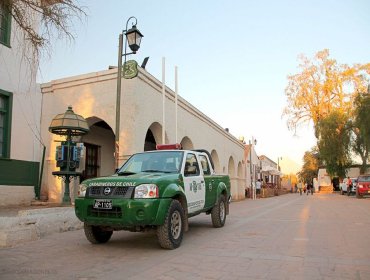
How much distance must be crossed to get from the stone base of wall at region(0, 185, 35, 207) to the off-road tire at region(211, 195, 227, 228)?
7752 millimetres

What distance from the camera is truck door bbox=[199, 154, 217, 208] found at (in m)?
9.04

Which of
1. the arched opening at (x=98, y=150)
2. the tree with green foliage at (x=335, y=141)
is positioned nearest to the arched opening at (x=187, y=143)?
the arched opening at (x=98, y=150)

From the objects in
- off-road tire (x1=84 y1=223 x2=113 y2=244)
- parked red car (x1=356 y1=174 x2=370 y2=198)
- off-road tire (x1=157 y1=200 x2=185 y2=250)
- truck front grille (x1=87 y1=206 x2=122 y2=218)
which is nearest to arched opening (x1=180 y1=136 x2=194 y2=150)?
off-road tire (x1=84 y1=223 x2=113 y2=244)

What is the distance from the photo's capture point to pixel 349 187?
3628 cm

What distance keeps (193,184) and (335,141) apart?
1549 inches

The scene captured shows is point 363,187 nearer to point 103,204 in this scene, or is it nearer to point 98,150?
point 98,150

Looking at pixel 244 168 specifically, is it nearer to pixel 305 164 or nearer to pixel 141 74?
pixel 141 74

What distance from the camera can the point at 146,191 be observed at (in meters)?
6.43

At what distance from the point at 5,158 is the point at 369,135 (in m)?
28.1

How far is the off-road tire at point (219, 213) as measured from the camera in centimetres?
966

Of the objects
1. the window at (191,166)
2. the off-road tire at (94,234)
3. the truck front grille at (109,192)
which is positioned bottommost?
the off-road tire at (94,234)

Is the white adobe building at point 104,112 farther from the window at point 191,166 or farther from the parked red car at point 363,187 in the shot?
the parked red car at point 363,187

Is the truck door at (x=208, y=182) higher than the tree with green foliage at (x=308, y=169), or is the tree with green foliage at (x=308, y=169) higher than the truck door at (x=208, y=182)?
the tree with green foliage at (x=308, y=169)

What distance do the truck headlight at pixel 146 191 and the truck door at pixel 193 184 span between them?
129cm
